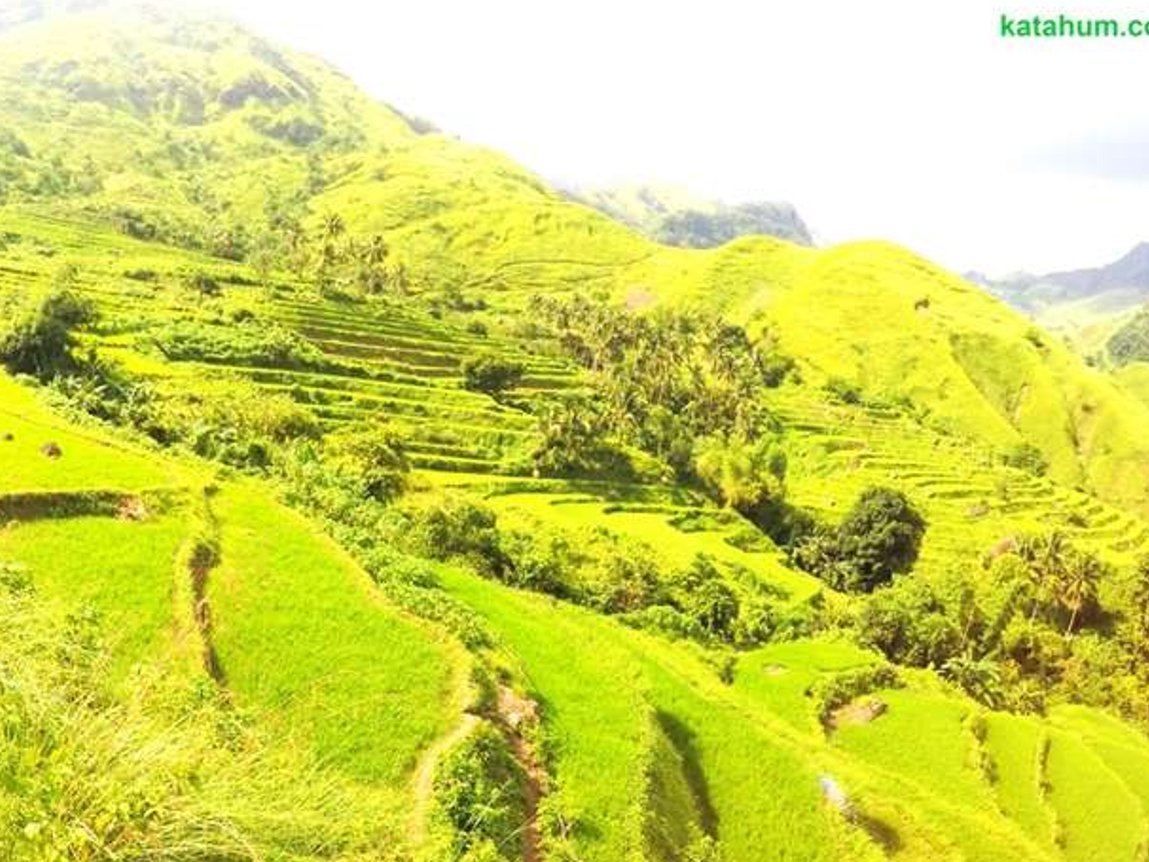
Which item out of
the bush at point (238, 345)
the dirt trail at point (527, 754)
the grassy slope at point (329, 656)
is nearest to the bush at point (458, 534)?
the grassy slope at point (329, 656)

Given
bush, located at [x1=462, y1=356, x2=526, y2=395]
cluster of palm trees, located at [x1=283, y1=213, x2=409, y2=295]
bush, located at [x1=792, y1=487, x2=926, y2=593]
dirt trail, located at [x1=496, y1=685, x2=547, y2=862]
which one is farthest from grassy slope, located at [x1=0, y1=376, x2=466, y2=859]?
cluster of palm trees, located at [x1=283, y1=213, x2=409, y2=295]

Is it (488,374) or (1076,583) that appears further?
(488,374)

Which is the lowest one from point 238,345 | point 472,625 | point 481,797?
point 481,797

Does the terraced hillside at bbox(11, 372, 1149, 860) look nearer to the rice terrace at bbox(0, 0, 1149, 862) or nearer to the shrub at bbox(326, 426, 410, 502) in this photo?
the rice terrace at bbox(0, 0, 1149, 862)

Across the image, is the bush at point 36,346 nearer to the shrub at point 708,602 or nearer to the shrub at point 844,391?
the shrub at point 708,602

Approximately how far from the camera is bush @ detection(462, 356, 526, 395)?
10269 cm

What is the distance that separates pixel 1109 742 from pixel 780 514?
1957 inches

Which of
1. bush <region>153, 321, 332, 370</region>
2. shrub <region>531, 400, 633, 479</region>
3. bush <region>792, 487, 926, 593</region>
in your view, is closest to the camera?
bush <region>153, 321, 332, 370</region>

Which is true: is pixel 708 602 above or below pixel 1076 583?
above

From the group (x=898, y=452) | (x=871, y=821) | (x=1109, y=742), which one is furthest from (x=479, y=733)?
(x=898, y=452)

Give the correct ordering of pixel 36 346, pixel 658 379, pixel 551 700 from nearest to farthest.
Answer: pixel 551 700
pixel 36 346
pixel 658 379

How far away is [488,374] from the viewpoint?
10306cm

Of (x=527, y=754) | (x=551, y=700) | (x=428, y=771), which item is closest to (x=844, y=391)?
(x=551, y=700)

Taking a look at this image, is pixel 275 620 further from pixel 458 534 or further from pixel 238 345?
pixel 238 345
